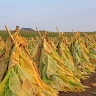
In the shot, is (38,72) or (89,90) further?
(89,90)

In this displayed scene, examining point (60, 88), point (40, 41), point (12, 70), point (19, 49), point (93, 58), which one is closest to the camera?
point (12, 70)

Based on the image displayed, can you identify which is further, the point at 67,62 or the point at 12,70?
the point at 67,62

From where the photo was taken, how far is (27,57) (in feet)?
23.0

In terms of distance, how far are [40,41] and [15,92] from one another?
349cm

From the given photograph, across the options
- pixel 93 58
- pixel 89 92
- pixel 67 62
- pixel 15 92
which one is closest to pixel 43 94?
pixel 15 92

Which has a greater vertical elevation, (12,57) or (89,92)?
(12,57)

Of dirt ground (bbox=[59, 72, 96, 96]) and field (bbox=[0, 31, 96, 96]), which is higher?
field (bbox=[0, 31, 96, 96])

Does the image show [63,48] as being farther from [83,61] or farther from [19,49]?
[19,49]

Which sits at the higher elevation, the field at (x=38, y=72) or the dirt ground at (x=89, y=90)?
the field at (x=38, y=72)

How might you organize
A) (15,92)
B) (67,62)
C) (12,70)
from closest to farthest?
(15,92), (12,70), (67,62)

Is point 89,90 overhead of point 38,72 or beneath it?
beneath

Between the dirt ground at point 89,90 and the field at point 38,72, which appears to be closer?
the field at point 38,72

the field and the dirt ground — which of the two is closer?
the field

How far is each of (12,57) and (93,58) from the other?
29.2 ft
